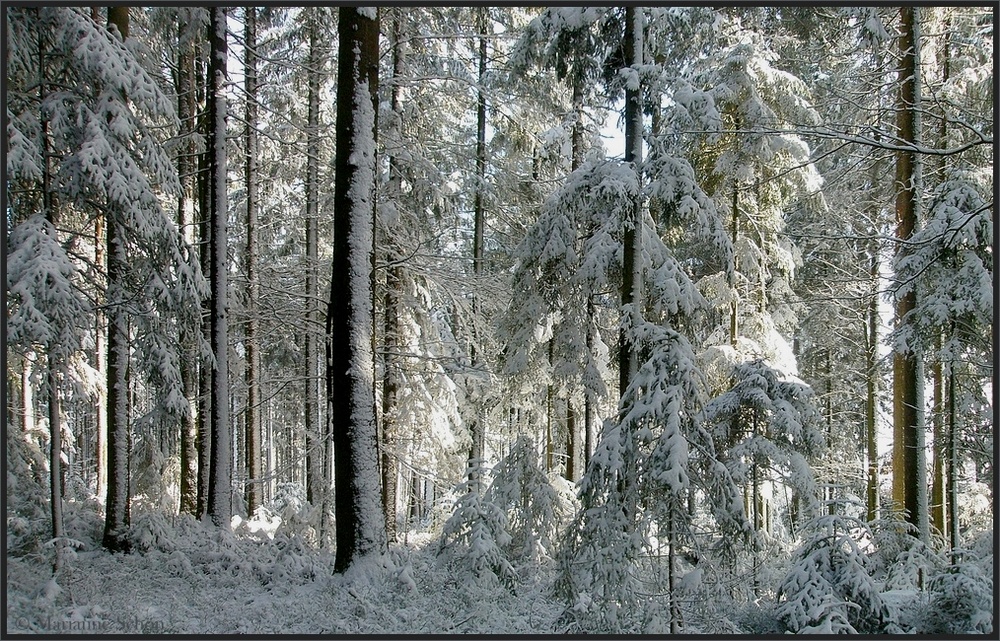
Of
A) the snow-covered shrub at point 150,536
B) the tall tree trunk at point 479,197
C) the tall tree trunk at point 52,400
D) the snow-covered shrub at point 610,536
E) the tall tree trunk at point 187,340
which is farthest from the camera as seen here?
the tall tree trunk at point 479,197

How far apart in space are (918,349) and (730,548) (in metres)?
4.83

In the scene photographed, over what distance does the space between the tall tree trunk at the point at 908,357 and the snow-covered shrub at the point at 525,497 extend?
17.2ft

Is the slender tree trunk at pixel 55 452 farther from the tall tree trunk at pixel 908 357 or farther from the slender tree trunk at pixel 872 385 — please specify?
the slender tree trunk at pixel 872 385

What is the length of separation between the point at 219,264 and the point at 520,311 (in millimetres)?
5244

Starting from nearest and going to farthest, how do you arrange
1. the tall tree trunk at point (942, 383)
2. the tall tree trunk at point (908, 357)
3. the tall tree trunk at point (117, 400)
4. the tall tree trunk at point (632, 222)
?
the tall tree trunk at point (632, 222), the tall tree trunk at point (117, 400), the tall tree trunk at point (908, 357), the tall tree trunk at point (942, 383)

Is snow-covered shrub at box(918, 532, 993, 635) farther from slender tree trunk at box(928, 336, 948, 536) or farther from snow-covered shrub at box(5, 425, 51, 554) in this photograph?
snow-covered shrub at box(5, 425, 51, 554)

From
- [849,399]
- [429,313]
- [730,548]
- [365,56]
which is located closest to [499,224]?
[429,313]

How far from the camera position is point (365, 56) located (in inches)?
282

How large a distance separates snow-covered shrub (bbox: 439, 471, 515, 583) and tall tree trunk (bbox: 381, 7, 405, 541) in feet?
11.8

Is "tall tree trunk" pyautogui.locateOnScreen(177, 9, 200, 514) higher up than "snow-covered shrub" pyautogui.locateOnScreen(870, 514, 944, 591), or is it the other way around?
"tall tree trunk" pyautogui.locateOnScreen(177, 9, 200, 514)

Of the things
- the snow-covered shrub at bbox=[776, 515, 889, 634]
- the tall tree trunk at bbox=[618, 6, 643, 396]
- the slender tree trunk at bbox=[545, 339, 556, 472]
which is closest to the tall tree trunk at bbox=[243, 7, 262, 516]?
the slender tree trunk at bbox=[545, 339, 556, 472]

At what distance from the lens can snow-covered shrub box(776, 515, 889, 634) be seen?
211 inches

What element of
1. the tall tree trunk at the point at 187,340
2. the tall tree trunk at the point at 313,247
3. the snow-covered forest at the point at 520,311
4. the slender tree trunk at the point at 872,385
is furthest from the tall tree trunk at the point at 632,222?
the slender tree trunk at the point at 872,385

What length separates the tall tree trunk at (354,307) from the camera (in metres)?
6.76
